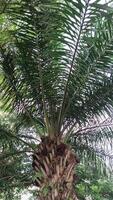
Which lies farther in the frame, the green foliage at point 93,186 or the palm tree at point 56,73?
the green foliage at point 93,186

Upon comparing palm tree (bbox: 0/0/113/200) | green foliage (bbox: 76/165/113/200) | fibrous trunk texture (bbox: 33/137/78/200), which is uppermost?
palm tree (bbox: 0/0/113/200)

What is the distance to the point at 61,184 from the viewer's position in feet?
17.6

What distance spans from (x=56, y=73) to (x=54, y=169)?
138 cm

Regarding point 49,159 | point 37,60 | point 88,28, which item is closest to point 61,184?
point 49,159

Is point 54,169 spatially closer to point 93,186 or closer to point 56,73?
point 56,73

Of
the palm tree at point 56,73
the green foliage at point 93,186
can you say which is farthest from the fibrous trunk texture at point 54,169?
the green foliage at point 93,186

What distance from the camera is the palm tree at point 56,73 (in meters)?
4.52

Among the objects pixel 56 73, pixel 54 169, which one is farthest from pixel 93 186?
pixel 56 73

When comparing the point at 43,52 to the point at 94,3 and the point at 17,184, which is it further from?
the point at 17,184

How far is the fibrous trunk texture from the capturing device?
17.4 feet

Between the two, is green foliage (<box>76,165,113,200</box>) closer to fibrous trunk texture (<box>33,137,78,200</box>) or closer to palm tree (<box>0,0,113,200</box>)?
palm tree (<box>0,0,113,200</box>)

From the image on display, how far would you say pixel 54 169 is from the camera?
551 centimetres

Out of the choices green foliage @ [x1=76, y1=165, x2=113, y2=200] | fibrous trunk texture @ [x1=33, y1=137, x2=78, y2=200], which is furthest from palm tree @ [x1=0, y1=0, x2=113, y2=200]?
green foliage @ [x1=76, y1=165, x2=113, y2=200]

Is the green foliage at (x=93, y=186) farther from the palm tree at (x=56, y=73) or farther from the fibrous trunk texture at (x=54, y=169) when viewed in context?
the fibrous trunk texture at (x=54, y=169)
